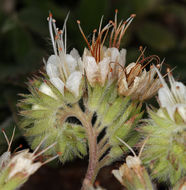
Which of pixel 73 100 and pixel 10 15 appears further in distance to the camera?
pixel 10 15

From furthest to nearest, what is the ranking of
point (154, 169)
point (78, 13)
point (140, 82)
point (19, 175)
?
point (78, 13)
point (140, 82)
point (154, 169)
point (19, 175)

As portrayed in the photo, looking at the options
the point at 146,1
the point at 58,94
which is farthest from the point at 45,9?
the point at 58,94

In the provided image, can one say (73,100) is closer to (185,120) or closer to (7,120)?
(185,120)

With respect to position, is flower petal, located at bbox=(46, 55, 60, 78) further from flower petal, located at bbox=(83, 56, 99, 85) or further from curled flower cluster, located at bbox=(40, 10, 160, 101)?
flower petal, located at bbox=(83, 56, 99, 85)

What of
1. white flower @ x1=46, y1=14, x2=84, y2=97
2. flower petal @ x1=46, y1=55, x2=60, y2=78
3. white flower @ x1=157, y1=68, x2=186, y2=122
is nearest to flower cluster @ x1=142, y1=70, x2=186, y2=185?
white flower @ x1=157, y1=68, x2=186, y2=122

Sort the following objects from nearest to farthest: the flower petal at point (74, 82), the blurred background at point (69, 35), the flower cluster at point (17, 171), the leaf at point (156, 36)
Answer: the flower cluster at point (17, 171), the flower petal at point (74, 82), the blurred background at point (69, 35), the leaf at point (156, 36)

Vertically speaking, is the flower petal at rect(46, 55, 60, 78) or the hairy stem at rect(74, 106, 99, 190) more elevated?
the flower petal at rect(46, 55, 60, 78)

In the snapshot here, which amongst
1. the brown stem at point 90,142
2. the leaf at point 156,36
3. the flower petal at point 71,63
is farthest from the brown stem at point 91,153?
the leaf at point 156,36

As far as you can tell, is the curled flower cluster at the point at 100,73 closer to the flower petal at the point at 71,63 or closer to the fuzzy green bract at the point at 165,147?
the flower petal at the point at 71,63
